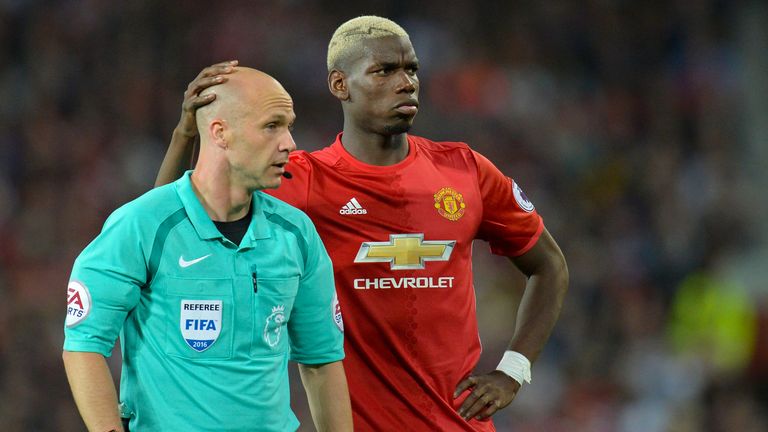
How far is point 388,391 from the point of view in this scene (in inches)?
162

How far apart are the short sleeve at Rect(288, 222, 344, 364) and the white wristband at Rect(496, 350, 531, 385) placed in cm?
101

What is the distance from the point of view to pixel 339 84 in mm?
4363

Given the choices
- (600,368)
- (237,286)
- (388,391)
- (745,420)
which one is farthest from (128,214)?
(600,368)

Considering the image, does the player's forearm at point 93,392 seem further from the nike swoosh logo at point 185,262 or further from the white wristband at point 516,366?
the white wristband at point 516,366

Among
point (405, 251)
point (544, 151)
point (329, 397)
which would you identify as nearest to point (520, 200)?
point (405, 251)

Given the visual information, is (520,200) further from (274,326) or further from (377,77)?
(274,326)

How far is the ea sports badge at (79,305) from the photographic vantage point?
10.2 feet

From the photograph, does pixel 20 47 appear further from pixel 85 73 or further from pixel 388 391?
pixel 388 391

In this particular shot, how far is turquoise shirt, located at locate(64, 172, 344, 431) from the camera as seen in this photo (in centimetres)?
314

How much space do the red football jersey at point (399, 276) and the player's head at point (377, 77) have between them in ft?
0.55

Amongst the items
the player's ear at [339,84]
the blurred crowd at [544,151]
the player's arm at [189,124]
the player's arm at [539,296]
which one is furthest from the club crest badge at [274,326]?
the blurred crowd at [544,151]

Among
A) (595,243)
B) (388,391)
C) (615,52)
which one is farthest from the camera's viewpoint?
(615,52)

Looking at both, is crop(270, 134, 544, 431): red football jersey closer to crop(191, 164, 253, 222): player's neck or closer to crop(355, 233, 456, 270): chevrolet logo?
crop(355, 233, 456, 270): chevrolet logo

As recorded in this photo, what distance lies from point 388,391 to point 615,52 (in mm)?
7990
